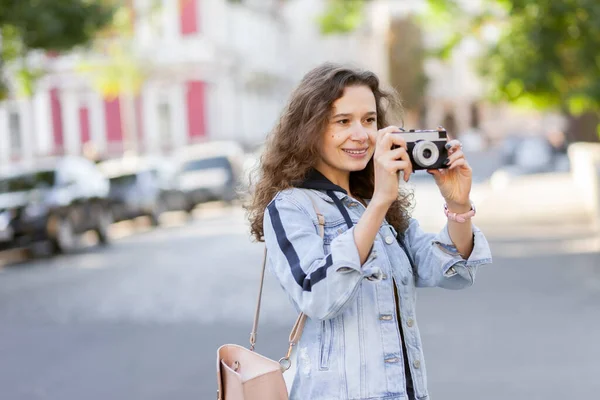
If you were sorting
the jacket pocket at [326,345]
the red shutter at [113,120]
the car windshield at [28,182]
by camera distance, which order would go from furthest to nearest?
1. the red shutter at [113,120]
2. the car windshield at [28,182]
3. the jacket pocket at [326,345]

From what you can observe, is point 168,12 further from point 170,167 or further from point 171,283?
point 171,283

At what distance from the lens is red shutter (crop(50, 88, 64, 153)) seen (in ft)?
159

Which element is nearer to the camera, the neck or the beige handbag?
the beige handbag

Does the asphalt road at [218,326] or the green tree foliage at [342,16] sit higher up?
the green tree foliage at [342,16]

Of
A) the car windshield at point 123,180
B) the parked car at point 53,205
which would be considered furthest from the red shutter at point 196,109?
the parked car at point 53,205

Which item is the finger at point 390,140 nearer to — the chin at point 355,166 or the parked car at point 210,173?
the chin at point 355,166

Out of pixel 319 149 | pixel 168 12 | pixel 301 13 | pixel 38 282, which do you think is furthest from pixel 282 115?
pixel 301 13

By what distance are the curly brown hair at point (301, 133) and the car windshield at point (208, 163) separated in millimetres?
28641

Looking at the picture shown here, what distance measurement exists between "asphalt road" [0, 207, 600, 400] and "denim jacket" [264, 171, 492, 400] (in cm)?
408

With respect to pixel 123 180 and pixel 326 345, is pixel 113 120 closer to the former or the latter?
pixel 123 180

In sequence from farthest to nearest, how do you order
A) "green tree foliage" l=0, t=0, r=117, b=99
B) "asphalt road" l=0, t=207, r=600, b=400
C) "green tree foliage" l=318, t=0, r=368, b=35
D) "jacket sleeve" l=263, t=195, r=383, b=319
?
"green tree foliage" l=318, t=0, r=368, b=35, "green tree foliage" l=0, t=0, r=117, b=99, "asphalt road" l=0, t=207, r=600, b=400, "jacket sleeve" l=263, t=195, r=383, b=319

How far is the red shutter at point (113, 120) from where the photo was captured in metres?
48.3


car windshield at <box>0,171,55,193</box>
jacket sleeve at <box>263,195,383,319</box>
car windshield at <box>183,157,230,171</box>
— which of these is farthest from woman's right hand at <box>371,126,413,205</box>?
car windshield at <box>183,157,230,171</box>

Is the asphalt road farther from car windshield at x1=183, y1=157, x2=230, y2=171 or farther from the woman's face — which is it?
car windshield at x1=183, y1=157, x2=230, y2=171
